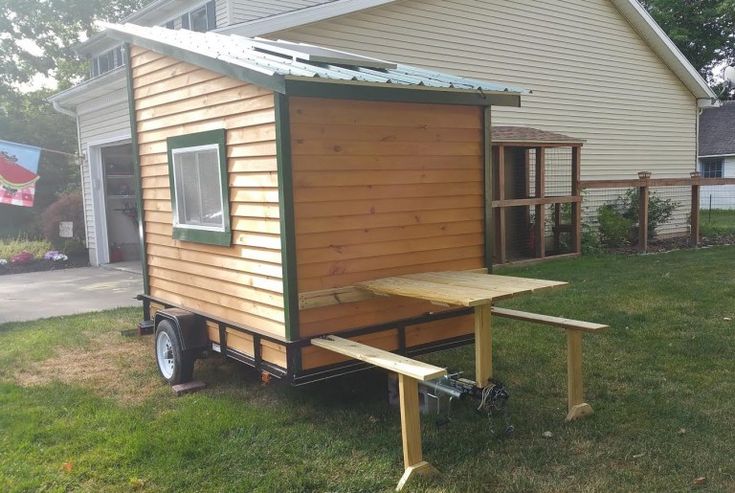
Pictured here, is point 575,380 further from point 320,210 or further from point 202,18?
point 202,18

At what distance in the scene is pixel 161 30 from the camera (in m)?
5.65

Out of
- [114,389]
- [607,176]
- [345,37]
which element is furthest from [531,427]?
[607,176]

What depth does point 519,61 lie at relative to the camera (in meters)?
12.4

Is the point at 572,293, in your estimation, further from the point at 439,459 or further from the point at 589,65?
the point at 589,65

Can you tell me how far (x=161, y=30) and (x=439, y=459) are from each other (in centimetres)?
427

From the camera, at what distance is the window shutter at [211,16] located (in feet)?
35.0

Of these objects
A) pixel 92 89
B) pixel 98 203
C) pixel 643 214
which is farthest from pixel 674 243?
pixel 98 203

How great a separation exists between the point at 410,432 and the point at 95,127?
11.2 metres

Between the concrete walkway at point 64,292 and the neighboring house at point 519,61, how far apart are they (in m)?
1.47

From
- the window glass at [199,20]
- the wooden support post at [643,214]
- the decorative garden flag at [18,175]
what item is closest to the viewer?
the decorative garden flag at [18,175]

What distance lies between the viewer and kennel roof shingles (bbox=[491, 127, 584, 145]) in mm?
10312

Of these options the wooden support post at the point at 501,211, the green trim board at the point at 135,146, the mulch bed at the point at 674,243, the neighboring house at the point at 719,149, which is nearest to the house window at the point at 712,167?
Answer: the neighboring house at the point at 719,149

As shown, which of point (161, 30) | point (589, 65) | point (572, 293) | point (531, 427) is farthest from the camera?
point (589, 65)

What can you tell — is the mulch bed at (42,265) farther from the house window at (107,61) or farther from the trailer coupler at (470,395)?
the trailer coupler at (470,395)
